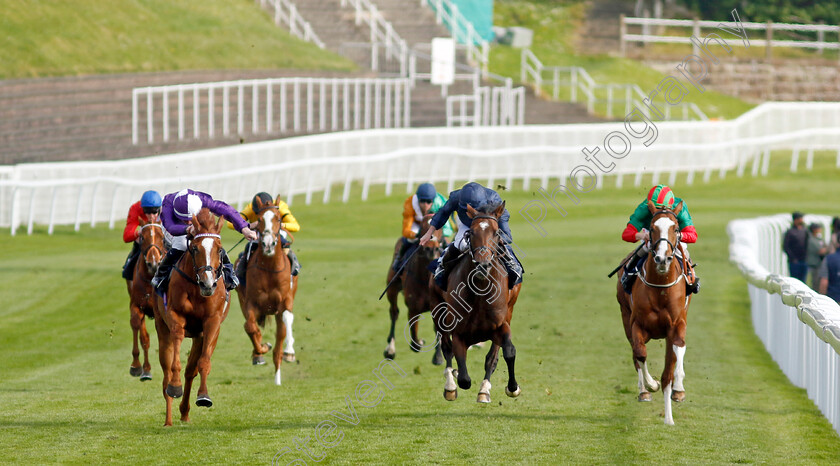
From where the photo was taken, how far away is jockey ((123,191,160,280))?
41.9ft

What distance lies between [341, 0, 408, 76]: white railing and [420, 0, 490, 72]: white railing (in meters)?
2.32

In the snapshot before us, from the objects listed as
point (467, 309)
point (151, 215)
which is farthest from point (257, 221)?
point (467, 309)

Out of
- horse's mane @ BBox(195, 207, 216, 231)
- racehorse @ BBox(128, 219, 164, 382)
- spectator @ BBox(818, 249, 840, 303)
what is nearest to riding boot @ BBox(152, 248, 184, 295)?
horse's mane @ BBox(195, 207, 216, 231)

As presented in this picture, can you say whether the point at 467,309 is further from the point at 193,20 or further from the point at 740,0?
the point at 740,0

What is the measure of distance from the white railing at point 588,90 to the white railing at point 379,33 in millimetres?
4701

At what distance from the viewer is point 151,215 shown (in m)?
12.9

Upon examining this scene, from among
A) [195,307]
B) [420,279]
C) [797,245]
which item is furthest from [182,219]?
[797,245]

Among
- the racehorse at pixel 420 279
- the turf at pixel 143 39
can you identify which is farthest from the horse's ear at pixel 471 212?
the turf at pixel 143 39

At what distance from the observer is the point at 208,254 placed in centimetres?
1018

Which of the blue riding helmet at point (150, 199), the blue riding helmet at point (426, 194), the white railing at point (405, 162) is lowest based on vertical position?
the white railing at point (405, 162)

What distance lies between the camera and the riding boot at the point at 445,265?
36.3 feet

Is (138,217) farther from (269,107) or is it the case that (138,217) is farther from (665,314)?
(269,107)

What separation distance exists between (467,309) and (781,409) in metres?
3.68

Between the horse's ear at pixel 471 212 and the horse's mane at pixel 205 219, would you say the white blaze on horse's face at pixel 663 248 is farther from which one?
the horse's mane at pixel 205 219
